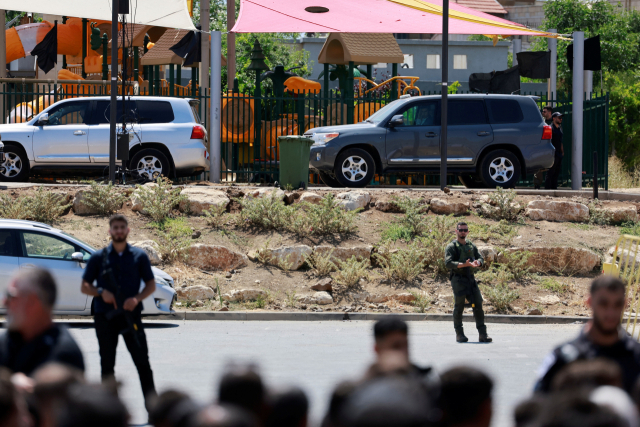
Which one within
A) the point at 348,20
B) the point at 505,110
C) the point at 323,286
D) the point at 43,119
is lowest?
the point at 323,286

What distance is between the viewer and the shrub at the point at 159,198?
14664mm

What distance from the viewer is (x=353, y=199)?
15.3m

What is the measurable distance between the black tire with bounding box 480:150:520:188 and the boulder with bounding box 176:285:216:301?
6810 mm

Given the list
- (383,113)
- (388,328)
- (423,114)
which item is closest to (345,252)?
(383,113)

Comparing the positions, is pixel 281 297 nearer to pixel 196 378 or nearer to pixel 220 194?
pixel 220 194

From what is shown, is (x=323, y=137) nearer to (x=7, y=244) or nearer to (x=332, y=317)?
(x=332, y=317)

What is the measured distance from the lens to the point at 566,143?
19516 mm

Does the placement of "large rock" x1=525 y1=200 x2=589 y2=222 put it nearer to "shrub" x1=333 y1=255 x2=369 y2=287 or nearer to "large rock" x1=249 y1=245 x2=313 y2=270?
"shrub" x1=333 y1=255 x2=369 y2=287

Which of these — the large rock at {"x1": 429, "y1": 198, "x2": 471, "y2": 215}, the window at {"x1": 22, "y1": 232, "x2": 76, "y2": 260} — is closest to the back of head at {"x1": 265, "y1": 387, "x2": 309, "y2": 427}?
the window at {"x1": 22, "y1": 232, "x2": 76, "y2": 260}

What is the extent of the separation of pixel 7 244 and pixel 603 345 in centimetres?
909

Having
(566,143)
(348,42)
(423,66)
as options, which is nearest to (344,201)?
(566,143)

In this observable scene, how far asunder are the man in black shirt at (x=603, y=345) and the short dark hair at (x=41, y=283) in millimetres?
2190

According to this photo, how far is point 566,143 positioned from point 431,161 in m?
4.60

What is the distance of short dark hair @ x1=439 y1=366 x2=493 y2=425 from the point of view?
8.55 ft
